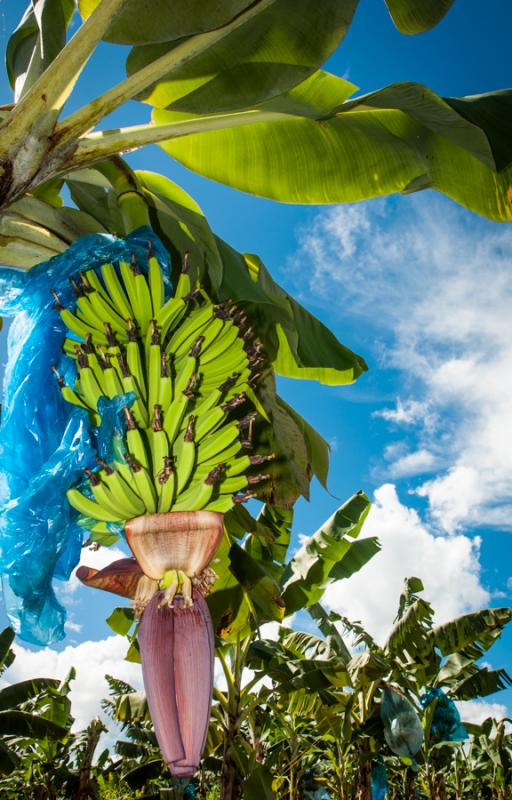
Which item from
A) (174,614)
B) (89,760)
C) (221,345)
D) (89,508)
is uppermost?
(221,345)

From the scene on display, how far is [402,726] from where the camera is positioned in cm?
634

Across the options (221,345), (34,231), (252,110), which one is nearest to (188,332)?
(221,345)

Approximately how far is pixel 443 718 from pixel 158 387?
286 inches

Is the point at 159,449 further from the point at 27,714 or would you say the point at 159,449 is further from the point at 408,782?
the point at 408,782

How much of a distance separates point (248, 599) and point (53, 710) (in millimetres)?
6171

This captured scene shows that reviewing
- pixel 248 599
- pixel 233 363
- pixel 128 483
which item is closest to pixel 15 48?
pixel 233 363

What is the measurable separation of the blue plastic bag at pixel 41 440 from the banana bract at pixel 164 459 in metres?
0.05

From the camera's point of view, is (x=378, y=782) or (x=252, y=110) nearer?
(x=252, y=110)

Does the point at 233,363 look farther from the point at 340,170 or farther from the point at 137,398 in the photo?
the point at 340,170

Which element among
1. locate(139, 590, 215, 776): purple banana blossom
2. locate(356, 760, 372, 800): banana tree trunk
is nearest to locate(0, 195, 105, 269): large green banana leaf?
locate(139, 590, 215, 776): purple banana blossom

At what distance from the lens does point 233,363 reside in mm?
1850

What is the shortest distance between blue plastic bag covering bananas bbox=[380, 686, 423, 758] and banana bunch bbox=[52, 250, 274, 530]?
5.88 meters

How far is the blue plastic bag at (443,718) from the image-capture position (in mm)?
7113

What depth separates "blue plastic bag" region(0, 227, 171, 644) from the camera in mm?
1481
